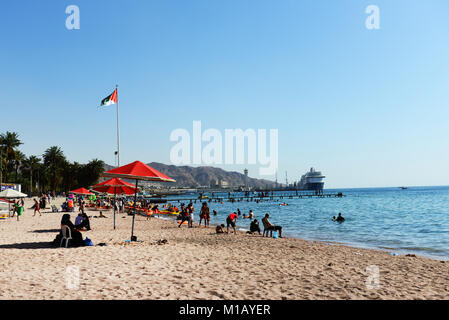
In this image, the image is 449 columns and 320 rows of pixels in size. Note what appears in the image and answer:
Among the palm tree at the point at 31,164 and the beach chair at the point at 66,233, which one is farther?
the palm tree at the point at 31,164

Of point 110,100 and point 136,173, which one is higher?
point 110,100

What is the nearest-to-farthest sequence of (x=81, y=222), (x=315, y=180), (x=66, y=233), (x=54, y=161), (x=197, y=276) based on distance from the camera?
(x=197, y=276), (x=66, y=233), (x=81, y=222), (x=54, y=161), (x=315, y=180)

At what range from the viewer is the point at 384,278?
7.29 metres

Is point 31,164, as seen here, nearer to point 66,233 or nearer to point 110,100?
point 110,100

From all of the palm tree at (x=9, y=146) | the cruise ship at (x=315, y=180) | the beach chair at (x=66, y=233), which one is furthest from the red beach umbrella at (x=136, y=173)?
the cruise ship at (x=315, y=180)

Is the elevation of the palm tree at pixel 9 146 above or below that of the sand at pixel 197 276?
above

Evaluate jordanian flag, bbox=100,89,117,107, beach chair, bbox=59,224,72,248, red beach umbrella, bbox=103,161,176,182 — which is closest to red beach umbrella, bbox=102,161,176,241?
red beach umbrella, bbox=103,161,176,182

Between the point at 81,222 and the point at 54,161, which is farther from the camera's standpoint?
the point at 54,161

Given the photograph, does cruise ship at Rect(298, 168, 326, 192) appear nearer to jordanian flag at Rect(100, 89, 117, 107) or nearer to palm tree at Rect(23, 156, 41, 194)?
palm tree at Rect(23, 156, 41, 194)

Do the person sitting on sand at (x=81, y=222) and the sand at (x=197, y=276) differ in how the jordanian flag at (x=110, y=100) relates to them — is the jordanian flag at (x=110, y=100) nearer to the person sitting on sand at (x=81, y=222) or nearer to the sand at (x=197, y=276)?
the person sitting on sand at (x=81, y=222)

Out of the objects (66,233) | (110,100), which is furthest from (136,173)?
(110,100)
